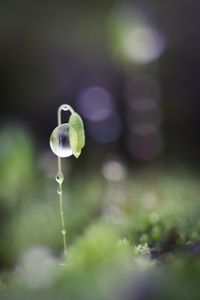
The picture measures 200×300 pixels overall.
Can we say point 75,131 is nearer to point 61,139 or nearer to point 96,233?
point 61,139

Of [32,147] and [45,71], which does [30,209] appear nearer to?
[32,147]

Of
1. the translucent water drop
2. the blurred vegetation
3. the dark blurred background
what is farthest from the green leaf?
the dark blurred background

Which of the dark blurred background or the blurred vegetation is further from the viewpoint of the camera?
the dark blurred background

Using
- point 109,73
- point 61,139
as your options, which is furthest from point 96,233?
point 109,73

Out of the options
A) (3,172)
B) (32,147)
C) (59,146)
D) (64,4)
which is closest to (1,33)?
(64,4)

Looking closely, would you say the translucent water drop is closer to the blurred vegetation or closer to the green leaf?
the green leaf

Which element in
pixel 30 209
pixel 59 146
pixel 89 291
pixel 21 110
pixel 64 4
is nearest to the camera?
pixel 89 291

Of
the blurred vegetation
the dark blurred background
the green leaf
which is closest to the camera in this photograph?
the blurred vegetation
